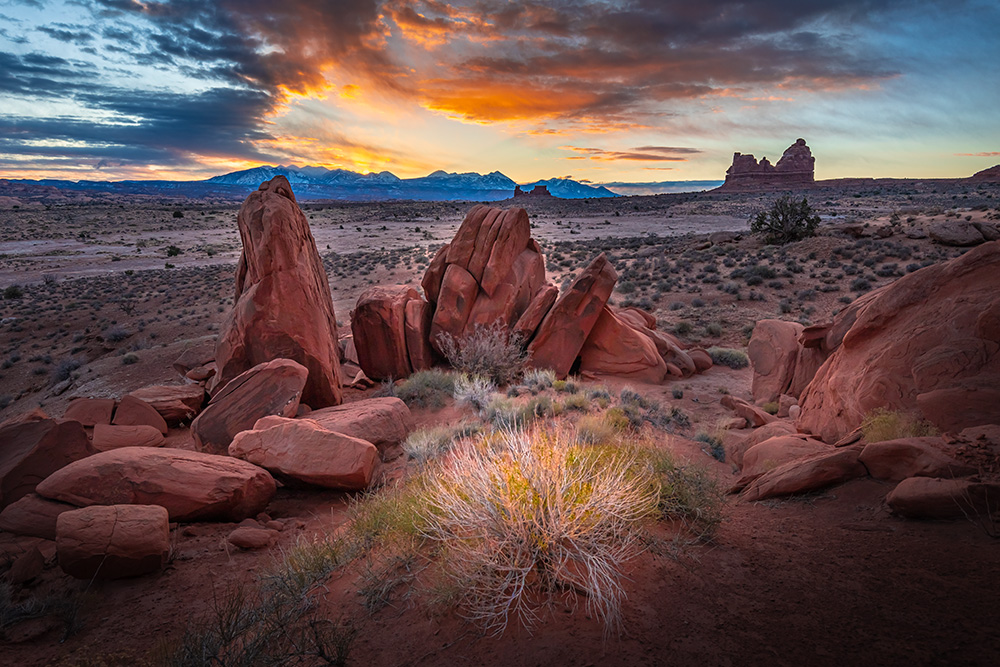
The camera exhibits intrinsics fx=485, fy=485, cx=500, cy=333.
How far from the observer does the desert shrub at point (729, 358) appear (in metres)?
14.4

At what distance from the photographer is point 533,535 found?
11.9 ft

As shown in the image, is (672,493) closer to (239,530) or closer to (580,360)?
(239,530)

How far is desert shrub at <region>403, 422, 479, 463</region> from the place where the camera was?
23.8ft

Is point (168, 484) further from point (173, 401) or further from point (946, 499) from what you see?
point (946, 499)

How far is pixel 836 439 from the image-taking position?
665 centimetres

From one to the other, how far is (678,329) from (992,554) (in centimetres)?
1499

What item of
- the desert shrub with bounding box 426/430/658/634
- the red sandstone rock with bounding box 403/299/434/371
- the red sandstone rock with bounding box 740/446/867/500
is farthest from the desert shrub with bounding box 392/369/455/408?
the red sandstone rock with bounding box 740/446/867/500

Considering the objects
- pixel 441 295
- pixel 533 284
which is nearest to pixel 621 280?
pixel 533 284

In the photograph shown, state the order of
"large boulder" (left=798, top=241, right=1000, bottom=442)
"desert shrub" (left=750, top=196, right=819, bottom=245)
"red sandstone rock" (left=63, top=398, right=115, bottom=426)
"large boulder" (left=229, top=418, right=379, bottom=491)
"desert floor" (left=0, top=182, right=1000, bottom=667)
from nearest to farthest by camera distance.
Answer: "desert floor" (left=0, top=182, right=1000, bottom=667) < "large boulder" (left=798, top=241, right=1000, bottom=442) < "large boulder" (left=229, top=418, right=379, bottom=491) < "red sandstone rock" (left=63, top=398, right=115, bottom=426) < "desert shrub" (left=750, top=196, right=819, bottom=245)

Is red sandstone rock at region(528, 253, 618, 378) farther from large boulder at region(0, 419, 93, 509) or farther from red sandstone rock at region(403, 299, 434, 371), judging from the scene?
large boulder at region(0, 419, 93, 509)

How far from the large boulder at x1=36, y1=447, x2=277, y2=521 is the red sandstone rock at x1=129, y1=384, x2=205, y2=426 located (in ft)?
13.5

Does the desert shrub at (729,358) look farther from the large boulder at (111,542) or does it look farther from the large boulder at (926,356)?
the large boulder at (111,542)

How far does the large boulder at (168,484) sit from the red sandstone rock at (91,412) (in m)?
3.95

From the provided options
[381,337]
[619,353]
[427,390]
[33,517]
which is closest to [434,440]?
[427,390]
